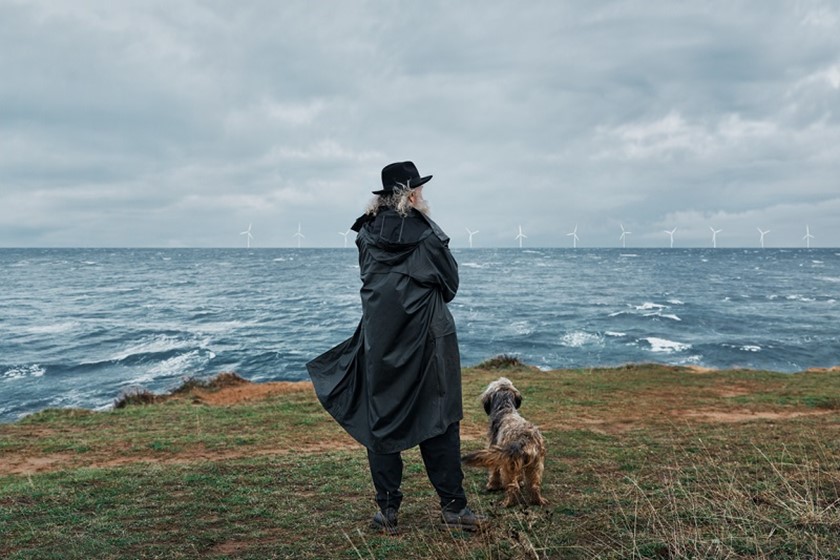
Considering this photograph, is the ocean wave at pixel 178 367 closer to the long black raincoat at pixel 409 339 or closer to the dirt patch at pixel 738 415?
the dirt patch at pixel 738 415

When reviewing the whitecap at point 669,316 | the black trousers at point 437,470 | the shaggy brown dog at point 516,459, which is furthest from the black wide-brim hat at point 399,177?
the whitecap at point 669,316

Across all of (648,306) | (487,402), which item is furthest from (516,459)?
(648,306)

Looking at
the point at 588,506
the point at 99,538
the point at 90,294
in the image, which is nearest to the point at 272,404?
the point at 99,538

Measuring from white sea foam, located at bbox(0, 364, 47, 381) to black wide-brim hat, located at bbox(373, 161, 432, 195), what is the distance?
27421 millimetres

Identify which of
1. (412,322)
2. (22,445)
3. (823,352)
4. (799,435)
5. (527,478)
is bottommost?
(823,352)

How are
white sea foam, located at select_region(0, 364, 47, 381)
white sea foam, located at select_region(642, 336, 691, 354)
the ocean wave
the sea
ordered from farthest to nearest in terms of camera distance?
white sea foam, located at select_region(642, 336, 691, 354), the sea, white sea foam, located at select_region(0, 364, 47, 381), the ocean wave

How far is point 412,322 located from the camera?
4887 mm

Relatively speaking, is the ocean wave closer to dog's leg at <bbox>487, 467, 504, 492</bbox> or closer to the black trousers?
dog's leg at <bbox>487, 467, 504, 492</bbox>

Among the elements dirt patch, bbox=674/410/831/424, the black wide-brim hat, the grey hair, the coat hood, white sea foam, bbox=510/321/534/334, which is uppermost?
the black wide-brim hat

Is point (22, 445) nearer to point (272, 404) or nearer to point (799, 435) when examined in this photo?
point (272, 404)

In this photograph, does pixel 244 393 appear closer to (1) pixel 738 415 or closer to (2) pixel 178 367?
(2) pixel 178 367

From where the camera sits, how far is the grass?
4672 mm

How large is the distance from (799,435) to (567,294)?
2194 inches

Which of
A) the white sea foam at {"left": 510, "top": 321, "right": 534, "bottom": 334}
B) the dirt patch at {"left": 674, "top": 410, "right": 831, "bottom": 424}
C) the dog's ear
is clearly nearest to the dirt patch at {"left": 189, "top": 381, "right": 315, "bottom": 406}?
the dirt patch at {"left": 674, "top": 410, "right": 831, "bottom": 424}
